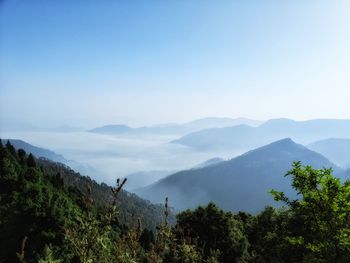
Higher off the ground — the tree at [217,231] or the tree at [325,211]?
the tree at [325,211]

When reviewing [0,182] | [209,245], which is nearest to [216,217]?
[209,245]

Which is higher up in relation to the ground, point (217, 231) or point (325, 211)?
point (325, 211)

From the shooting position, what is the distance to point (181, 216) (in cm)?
5891

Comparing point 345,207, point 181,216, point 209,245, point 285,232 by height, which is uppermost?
point 345,207

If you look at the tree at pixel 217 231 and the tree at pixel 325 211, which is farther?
the tree at pixel 217 231

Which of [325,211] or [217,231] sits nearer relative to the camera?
[325,211]

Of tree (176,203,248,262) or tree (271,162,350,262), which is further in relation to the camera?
tree (176,203,248,262)

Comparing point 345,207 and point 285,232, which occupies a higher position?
point 345,207

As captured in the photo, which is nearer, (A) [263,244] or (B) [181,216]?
(A) [263,244]

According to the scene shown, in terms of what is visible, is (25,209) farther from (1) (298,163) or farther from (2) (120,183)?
(2) (120,183)

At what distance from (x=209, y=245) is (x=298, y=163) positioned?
41.6 m

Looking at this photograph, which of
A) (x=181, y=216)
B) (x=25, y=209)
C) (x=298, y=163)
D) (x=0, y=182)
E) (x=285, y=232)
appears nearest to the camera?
(x=298, y=163)

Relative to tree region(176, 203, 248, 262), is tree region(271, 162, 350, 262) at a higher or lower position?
higher

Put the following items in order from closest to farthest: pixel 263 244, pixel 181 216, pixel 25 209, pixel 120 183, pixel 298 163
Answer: pixel 120 183 → pixel 298 163 → pixel 263 244 → pixel 25 209 → pixel 181 216
